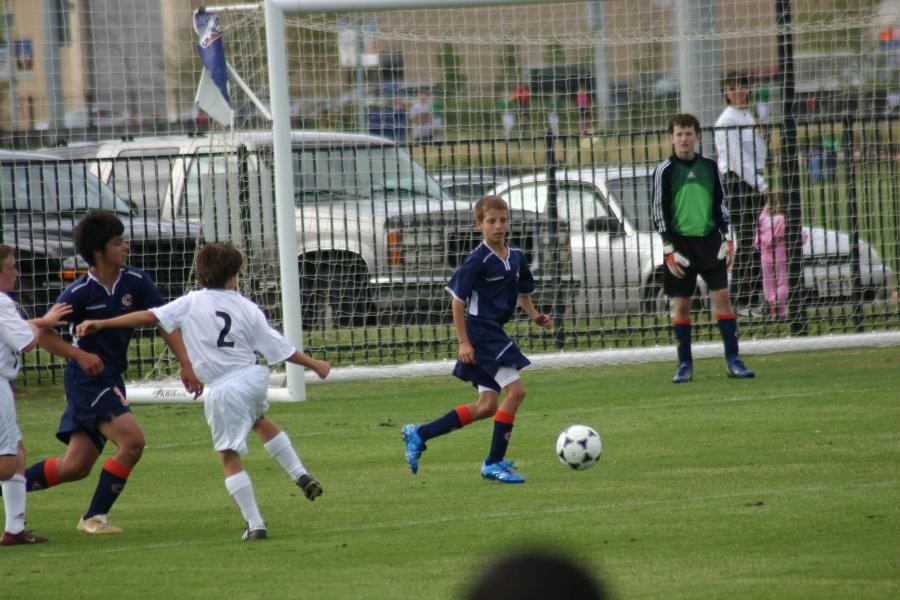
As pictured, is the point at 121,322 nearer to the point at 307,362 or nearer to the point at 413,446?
the point at 307,362

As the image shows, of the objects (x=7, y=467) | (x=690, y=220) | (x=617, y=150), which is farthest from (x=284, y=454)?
(x=617, y=150)

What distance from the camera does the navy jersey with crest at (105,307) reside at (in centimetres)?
669

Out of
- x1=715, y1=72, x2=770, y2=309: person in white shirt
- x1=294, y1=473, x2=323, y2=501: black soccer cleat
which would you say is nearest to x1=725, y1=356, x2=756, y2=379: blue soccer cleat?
x1=715, y1=72, x2=770, y2=309: person in white shirt

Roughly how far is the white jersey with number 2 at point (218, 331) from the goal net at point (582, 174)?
5779mm

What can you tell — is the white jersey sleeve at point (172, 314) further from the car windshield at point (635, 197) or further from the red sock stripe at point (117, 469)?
the car windshield at point (635, 197)

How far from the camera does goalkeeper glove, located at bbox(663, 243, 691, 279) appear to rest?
11078 mm

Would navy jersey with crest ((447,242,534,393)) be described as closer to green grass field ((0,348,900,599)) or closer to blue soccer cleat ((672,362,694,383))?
green grass field ((0,348,900,599))

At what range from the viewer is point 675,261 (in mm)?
11109

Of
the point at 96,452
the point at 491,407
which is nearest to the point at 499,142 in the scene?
the point at 491,407

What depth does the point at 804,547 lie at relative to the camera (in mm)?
5652

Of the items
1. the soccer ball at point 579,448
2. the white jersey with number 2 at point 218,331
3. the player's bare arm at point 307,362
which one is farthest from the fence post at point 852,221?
the white jersey with number 2 at point 218,331

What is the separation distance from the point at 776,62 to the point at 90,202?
7.23 m

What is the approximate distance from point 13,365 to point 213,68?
17.7 ft

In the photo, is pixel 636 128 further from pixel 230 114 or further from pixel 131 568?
Answer: pixel 131 568
